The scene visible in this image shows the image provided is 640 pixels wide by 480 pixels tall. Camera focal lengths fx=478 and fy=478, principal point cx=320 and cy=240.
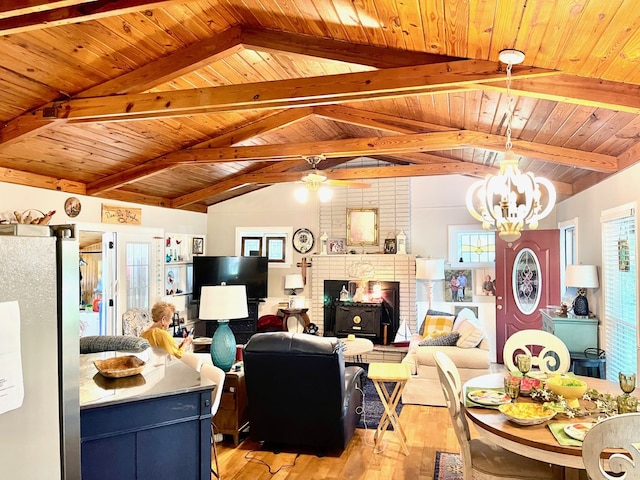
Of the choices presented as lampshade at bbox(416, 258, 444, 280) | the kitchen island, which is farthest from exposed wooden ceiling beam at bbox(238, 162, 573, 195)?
the kitchen island

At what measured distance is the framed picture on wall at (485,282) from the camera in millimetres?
7188

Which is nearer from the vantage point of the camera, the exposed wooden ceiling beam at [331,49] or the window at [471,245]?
the exposed wooden ceiling beam at [331,49]

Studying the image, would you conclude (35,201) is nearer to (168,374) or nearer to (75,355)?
(168,374)

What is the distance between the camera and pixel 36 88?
3707mm

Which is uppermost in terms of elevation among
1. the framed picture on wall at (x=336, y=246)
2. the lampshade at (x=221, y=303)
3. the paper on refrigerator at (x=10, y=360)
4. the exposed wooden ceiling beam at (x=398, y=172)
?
the exposed wooden ceiling beam at (x=398, y=172)

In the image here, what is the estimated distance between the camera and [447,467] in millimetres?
3590

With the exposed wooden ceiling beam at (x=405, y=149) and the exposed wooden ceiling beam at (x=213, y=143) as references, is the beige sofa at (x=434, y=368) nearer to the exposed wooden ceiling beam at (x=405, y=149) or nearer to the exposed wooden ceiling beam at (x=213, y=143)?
the exposed wooden ceiling beam at (x=405, y=149)

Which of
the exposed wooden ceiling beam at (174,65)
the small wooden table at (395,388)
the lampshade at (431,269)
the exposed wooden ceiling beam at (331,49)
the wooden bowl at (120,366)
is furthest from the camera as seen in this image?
the lampshade at (431,269)

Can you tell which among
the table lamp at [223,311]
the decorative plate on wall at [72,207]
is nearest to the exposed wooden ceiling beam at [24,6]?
the table lamp at [223,311]

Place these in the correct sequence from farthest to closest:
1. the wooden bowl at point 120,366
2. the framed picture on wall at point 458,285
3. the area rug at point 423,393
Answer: the framed picture on wall at point 458,285
the area rug at point 423,393
the wooden bowl at point 120,366

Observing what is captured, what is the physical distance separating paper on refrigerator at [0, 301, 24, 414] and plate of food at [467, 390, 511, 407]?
227 cm

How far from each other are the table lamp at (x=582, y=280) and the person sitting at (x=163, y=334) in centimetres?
386

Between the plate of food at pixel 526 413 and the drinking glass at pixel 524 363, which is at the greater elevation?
the drinking glass at pixel 524 363

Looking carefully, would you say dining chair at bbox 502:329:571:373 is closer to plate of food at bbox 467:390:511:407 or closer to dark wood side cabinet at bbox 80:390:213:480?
plate of food at bbox 467:390:511:407
